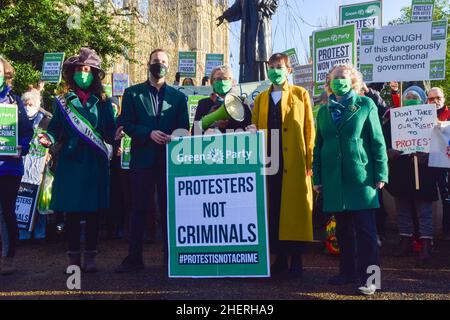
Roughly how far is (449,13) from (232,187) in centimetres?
3231

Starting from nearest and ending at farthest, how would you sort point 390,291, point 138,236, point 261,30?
1. point 390,291
2. point 138,236
3. point 261,30

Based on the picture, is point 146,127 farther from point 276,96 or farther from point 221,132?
point 276,96

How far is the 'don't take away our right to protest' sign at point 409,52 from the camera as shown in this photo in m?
7.21

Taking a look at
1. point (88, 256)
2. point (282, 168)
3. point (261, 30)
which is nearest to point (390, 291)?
point (282, 168)

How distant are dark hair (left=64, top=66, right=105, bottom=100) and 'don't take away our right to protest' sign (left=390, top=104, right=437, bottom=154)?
3294 mm

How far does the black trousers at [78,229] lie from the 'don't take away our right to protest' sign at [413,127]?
3.46 meters

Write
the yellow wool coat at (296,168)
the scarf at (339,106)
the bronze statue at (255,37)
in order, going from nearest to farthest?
the scarf at (339,106) → the yellow wool coat at (296,168) → the bronze statue at (255,37)

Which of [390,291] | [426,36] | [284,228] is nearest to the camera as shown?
[390,291]

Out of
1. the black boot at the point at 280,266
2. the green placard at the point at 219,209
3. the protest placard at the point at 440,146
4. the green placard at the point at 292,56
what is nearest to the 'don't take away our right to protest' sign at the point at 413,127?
the protest placard at the point at 440,146

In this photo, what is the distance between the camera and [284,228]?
5172 mm

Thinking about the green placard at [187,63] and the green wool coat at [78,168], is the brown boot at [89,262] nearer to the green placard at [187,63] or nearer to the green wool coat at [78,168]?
the green wool coat at [78,168]

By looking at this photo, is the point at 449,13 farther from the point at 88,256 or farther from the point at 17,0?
the point at 88,256

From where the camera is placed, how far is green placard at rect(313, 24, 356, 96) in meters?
7.84

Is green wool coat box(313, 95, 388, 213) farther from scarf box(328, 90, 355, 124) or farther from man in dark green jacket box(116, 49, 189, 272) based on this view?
man in dark green jacket box(116, 49, 189, 272)
